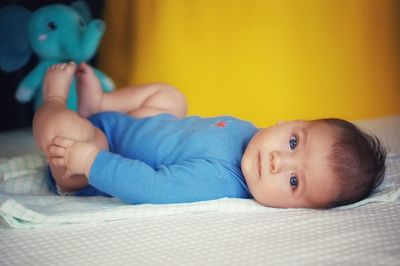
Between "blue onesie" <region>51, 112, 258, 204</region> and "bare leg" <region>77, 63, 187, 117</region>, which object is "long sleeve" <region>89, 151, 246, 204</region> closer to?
"blue onesie" <region>51, 112, 258, 204</region>

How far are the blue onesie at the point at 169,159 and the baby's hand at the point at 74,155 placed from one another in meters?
→ 0.02

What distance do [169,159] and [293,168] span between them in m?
0.24

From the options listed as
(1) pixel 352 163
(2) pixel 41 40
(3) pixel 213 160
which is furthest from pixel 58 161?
(2) pixel 41 40

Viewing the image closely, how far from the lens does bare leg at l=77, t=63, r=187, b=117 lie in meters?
1.26

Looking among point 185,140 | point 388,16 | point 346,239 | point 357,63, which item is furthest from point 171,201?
point 388,16

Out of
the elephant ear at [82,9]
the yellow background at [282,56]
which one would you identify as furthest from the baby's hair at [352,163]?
the elephant ear at [82,9]

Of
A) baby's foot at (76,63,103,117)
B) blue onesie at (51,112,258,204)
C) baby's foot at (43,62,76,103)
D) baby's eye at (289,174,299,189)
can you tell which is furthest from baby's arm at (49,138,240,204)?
baby's foot at (76,63,103,117)

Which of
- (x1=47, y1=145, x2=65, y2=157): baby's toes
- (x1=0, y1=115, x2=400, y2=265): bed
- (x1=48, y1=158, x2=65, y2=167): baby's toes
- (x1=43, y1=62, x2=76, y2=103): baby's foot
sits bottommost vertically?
(x1=0, y1=115, x2=400, y2=265): bed

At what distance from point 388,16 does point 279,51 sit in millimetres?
360

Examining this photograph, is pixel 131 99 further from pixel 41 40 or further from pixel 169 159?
pixel 41 40

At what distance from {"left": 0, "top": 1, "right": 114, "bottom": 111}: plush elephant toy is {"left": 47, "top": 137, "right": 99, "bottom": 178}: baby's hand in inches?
27.6

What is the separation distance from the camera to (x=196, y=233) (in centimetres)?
77

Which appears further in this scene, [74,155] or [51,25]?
[51,25]

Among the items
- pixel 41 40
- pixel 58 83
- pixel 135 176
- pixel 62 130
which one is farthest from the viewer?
pixel 41 40
